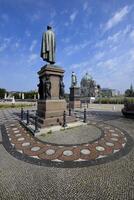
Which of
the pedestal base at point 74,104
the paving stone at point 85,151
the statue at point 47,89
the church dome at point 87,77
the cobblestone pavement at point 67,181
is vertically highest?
the church dome at point 87,77

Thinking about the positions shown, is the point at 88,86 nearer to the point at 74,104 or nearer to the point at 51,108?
the point at 74,104

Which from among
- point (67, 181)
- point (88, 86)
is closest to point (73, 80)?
point (67, 181)

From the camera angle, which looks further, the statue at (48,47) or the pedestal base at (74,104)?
the pedestal base at (74,104)

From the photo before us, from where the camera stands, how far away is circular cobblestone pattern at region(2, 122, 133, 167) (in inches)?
170

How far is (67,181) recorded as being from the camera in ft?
10.8

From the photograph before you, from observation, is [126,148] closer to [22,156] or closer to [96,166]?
[96,166]

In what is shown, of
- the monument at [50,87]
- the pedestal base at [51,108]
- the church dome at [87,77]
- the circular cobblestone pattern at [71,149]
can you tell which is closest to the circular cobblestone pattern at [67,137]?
the circular cobblestone pattern at [71,149]

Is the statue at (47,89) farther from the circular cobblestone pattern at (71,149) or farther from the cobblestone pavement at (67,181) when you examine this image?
the cobblestone pavement at (67,181)

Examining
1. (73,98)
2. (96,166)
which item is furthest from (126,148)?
(73,98)

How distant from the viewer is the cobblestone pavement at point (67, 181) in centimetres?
285

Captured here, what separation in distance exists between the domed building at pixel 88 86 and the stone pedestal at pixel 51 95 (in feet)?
211

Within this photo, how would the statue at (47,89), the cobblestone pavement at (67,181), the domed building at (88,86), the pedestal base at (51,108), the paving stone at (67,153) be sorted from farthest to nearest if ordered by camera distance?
the domed building at (88,86) → the statue at (47,89) → the pedestal base at (51,108) → the paving stone at (67,153) → the cobblestone pavement at (67,181)

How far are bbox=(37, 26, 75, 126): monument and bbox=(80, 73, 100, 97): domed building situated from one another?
64200 mm

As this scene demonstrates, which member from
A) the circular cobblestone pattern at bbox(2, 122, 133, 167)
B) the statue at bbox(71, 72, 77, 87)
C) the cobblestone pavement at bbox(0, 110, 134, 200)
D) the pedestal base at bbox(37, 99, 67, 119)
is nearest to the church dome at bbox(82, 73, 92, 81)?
the statue at bbox(71, 72, 77, 87)
